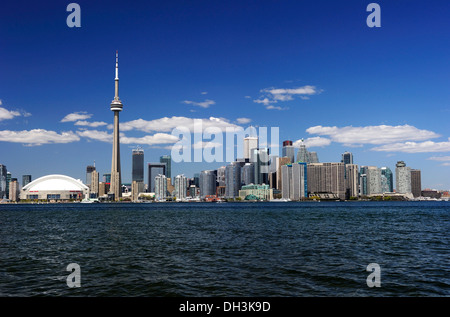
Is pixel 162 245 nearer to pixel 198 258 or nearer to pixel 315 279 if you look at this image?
pixel 198 258

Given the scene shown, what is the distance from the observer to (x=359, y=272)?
27016 millimetres

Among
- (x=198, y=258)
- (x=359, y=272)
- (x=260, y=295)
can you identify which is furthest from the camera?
(x=198, y=258)

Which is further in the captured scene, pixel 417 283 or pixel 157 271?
pixel 157 271

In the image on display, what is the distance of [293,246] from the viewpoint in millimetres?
40938

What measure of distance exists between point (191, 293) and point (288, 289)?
18.5 ft
